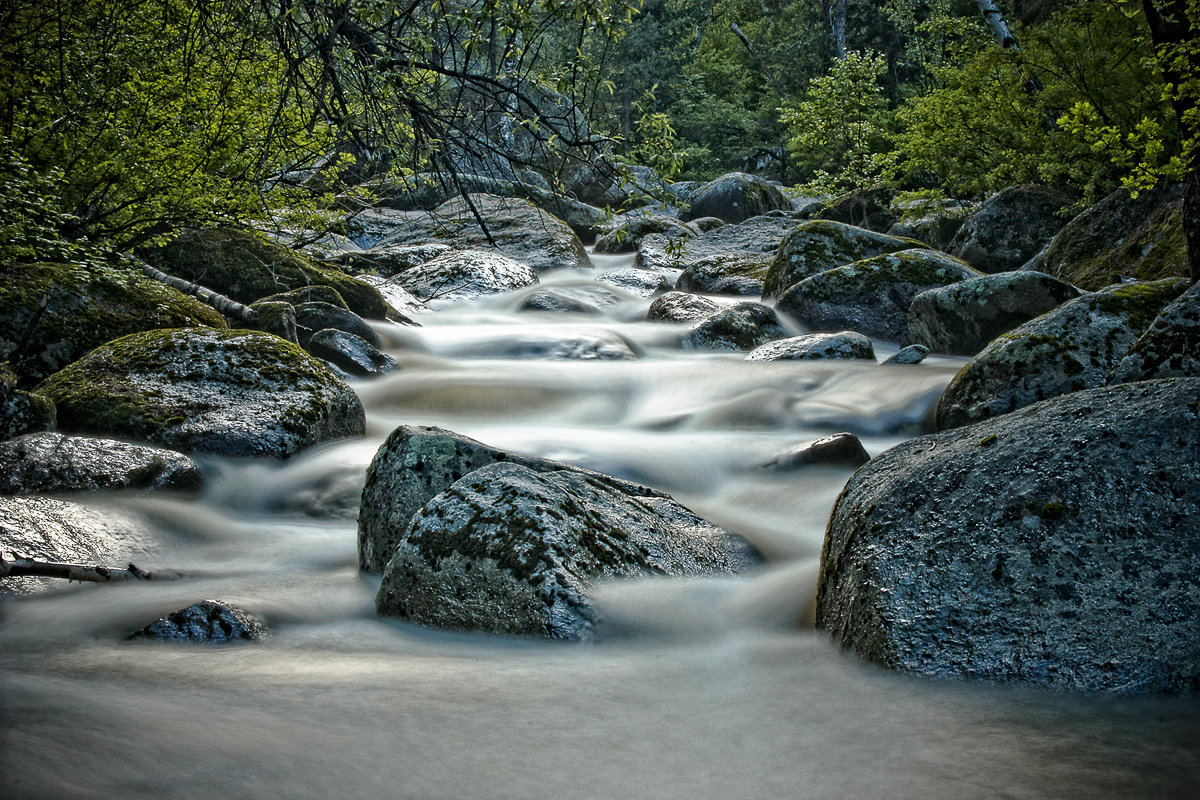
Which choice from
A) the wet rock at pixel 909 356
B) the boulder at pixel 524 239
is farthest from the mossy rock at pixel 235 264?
the wet rock at pixel 909 356

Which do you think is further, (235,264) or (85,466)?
(235,264)

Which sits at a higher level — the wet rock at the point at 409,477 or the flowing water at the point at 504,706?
the wet rock at the point at 409,477

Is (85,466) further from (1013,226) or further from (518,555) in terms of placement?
(1013,226)

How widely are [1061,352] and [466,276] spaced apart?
38.3ft

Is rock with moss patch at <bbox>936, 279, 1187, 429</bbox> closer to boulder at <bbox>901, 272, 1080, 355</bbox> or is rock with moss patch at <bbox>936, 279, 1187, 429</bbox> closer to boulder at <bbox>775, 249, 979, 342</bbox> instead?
boulder at <bbox>901, 272, 1080, 355</bbox>

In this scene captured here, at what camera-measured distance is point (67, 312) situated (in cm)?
812

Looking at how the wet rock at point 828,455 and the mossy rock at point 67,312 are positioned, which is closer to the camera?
the wet rock at point 828,455

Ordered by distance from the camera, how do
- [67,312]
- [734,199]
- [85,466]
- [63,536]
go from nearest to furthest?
[63,536] < [85,466] < [67,312] < [734,199]

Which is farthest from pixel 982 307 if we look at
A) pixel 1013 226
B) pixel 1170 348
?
pixel 1013 226

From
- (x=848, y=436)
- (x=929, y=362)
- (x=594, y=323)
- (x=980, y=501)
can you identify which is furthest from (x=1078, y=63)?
(x=980, y=501)

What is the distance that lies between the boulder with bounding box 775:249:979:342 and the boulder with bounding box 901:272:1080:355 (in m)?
1.71

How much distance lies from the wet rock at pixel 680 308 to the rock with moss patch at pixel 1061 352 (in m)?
6.45

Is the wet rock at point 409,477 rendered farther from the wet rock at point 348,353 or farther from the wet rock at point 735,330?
the wet rock at point 735,330

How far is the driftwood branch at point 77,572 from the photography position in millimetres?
3199
